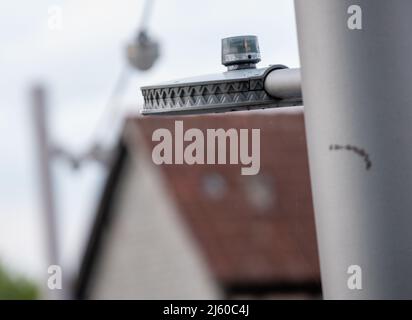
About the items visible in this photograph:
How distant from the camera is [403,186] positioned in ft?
13.5

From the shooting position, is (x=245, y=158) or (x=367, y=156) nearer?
(x=367, y=156)

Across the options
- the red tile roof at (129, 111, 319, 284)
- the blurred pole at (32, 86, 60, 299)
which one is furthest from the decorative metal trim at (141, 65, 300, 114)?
the red tile roof at (129, 111, 319, 284)

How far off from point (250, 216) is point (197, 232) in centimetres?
102

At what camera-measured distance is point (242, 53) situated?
4.65 m

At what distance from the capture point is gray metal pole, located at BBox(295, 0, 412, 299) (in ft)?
13.5

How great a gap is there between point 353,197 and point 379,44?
14.8 inches

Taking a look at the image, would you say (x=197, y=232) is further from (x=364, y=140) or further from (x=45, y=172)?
(x=364, y=140)

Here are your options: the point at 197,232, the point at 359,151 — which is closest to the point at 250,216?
the point at 197,232

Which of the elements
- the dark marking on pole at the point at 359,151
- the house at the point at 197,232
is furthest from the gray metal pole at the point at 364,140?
the house at the point at 197,232

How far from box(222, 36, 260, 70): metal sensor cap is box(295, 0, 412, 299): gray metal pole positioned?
0.49 m

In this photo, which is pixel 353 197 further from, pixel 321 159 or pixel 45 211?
pixel 45 211
